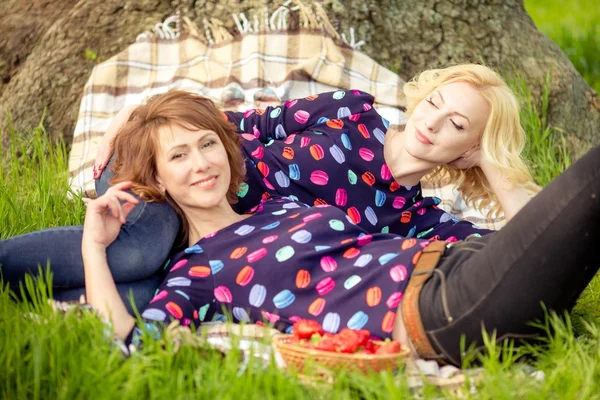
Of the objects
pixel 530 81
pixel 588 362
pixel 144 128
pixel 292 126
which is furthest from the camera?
pixel 530 81

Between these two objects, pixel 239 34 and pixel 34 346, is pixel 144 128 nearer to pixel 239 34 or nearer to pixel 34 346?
pixel 34 346

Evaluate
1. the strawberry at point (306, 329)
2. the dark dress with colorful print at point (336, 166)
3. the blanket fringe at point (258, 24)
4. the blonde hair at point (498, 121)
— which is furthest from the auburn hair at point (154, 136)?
the blanket fringe at point (258, 24)

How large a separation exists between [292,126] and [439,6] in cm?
205

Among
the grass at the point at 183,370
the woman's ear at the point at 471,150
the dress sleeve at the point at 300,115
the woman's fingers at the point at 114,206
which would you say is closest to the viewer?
the grass at the point at 183,370

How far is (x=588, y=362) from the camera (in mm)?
2783

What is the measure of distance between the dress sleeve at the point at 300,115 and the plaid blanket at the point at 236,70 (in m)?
0.83

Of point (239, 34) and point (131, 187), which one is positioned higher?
point (239, 34)

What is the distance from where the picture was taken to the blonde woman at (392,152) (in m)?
3.73

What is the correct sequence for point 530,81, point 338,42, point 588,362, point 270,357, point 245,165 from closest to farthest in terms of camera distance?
1. point 270,357
2. point 588,362
3. point 245,165
4. point 338,42
5. point 530,81

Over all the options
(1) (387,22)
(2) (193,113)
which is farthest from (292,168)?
(1) (387,22)

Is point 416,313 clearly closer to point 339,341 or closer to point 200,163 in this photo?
point 339,341

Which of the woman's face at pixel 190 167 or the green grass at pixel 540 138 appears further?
the green grass at pixel 540 138

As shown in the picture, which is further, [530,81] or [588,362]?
[530,81]

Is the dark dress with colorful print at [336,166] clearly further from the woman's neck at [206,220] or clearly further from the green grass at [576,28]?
the green grass at [576,28]
